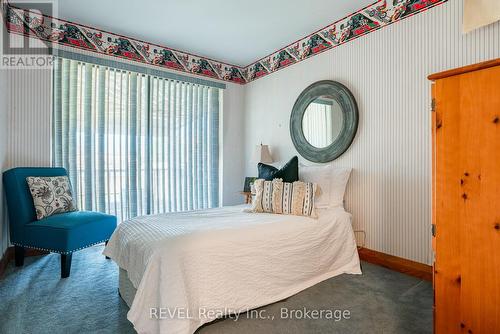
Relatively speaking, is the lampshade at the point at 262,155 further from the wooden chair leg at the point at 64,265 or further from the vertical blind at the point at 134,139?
the wooden chair leg at the point at 64,265

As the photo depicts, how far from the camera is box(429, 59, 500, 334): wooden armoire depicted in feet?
3.40

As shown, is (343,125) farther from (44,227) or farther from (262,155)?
(44,227)

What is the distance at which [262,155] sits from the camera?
3.77 meters

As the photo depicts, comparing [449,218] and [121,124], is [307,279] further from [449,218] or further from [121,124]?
[121,124]

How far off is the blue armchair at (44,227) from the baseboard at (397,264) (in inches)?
111

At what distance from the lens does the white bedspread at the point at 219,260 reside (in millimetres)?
1469

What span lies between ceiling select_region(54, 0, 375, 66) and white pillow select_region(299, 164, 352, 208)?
1.74 meters

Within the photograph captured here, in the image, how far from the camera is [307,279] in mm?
2168

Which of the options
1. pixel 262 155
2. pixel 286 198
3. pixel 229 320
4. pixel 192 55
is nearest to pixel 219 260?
pixel 229 320

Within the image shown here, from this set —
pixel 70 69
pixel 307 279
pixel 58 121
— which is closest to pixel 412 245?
pixel 307 279

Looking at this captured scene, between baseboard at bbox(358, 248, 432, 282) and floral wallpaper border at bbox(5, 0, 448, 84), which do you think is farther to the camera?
floral wallpaper border at bbox(5, 0, 448, 84)

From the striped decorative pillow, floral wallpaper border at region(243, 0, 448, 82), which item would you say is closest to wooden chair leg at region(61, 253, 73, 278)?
the striped decorative pillow

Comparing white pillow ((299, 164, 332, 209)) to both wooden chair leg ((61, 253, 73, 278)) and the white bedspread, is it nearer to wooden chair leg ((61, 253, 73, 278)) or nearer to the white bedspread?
the white bedspread

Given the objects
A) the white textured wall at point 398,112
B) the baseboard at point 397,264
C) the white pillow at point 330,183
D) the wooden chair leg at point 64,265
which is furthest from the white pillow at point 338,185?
the wooden chair leg at point 64,265
